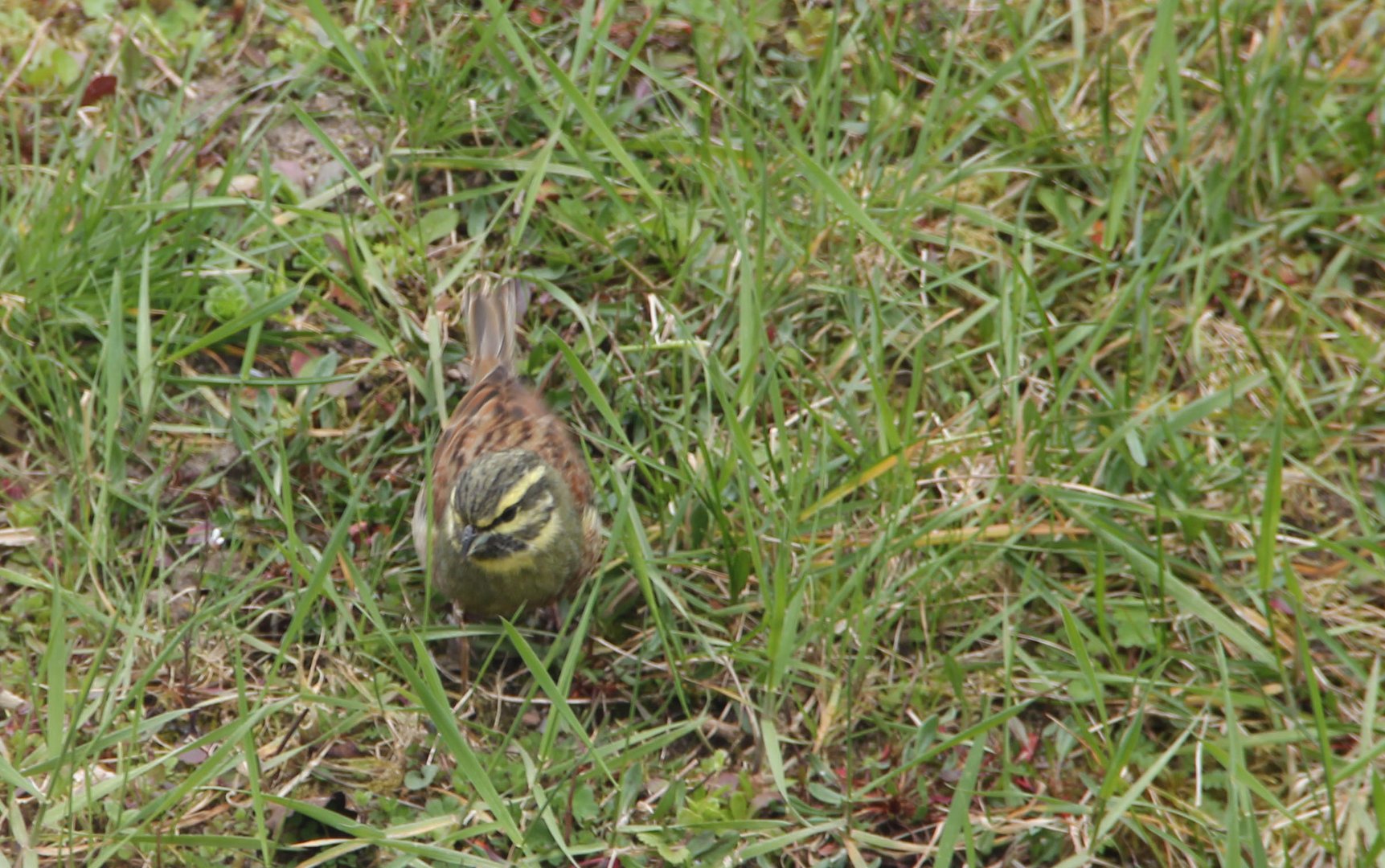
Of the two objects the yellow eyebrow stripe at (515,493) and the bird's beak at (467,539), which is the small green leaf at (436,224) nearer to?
the yellow eyebrow stripe at (515,493)

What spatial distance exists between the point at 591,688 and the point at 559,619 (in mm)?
402

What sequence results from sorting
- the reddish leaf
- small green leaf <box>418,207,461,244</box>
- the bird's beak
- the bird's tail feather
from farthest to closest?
the reddish leaf → small green leaf <box>418,207,461,244</box> → the bird's tail feather → the bird's beak

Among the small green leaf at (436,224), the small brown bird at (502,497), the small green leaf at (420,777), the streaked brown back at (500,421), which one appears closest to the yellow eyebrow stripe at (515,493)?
the small brown bird at (502,497)

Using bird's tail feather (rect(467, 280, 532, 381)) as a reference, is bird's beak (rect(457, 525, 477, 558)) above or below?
below

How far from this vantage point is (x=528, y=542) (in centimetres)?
538

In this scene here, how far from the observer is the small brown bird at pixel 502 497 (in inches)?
209

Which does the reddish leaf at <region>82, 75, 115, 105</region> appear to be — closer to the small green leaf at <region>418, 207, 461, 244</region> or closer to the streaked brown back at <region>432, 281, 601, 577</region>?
the small green leaf at <region>418, 207, 461, 244</region>

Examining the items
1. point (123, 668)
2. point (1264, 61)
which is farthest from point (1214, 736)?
A: point (123, 668)

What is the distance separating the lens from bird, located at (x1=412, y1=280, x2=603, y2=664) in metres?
5.30

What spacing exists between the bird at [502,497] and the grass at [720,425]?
0.16 meters

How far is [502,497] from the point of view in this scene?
5289 mm

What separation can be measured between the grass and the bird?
6.4 inches

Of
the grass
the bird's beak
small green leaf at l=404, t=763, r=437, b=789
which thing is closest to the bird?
the bird's beak

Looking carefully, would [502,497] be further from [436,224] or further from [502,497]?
[436,224]
